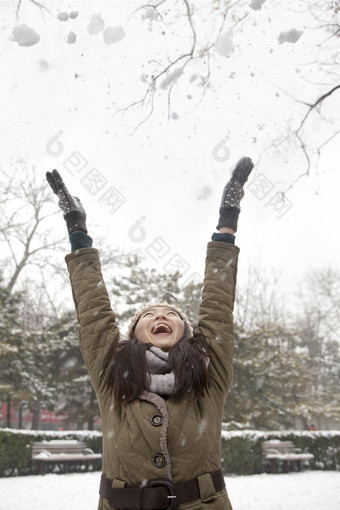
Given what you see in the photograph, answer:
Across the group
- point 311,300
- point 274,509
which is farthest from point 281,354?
point 311,300

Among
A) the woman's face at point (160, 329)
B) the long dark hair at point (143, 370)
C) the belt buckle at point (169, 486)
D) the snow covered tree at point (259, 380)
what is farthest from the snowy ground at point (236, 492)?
the belt buckle at point (169, 486)

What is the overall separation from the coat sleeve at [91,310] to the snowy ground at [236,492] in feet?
18.5

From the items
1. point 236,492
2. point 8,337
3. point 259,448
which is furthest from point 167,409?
point 8,337

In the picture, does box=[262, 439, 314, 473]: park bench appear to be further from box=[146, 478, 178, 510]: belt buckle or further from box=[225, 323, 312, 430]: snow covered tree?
box=[146, 478, 178, 510]: belt buckle

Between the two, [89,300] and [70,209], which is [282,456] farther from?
[70,209]

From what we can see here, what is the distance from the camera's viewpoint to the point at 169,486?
147 centimetres

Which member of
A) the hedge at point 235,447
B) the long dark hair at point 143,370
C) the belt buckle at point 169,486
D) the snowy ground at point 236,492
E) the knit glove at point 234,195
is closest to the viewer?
the belt buckle at point 169,486

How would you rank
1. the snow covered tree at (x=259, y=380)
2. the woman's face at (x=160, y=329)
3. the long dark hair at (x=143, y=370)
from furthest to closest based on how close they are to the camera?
the snow covered tree at (x=259, y=380)
the woman's face at (x=160, y=329)
the long dark hair at (x=143, y=370)

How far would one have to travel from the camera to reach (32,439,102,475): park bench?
9188 mm

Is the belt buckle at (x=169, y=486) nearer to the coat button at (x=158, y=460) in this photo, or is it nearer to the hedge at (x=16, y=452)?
the coat button at (x=158, y=460)

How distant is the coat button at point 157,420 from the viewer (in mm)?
1584

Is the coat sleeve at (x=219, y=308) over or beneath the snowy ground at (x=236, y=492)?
over

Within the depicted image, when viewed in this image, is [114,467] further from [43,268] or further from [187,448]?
[43,268]

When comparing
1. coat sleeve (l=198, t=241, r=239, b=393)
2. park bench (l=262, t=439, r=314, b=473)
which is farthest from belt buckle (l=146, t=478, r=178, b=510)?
park bench (l=262, t=439, r=314, b=473)
